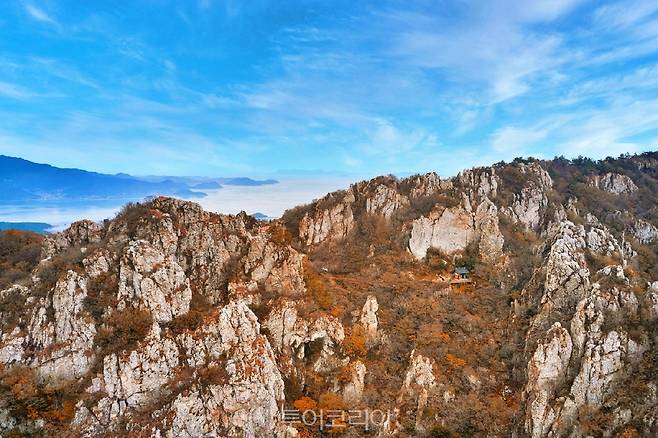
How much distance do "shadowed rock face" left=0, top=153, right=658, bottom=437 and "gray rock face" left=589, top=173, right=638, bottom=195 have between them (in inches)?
2407

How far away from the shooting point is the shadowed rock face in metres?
37.6

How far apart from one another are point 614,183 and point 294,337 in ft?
331

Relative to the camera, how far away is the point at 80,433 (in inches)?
1391

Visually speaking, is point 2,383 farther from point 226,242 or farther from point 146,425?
point 226,242

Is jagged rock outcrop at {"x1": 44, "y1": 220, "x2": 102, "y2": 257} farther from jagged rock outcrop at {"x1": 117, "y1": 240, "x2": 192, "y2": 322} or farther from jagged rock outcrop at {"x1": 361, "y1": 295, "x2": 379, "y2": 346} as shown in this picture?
jagged rock outcrop at {"x1": 361, "y1": 295, "x2": 379, "y2": 346}

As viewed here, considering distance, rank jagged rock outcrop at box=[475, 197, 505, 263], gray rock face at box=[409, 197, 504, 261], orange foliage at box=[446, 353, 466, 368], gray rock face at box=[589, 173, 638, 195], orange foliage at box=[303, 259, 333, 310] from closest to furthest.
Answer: orange foliage at box=[446, 353, 466, 368] < orange foliage at box=[303, 259, 333, 310] < jagged rock outcrop at box=[475, 197, 505, 263] < gray rock face at box=[409, 197, 504, 261] < gray rock face at box=[589, 173, 638, 195]

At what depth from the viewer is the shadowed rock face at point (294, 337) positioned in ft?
123

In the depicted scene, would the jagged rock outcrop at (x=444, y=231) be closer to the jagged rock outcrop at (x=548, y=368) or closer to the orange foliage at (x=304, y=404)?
the jagged rock outcrop at (x=548, y=368)

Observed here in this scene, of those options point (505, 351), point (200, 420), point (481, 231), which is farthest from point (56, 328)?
point (481, 231)

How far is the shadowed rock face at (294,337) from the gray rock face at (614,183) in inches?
2407

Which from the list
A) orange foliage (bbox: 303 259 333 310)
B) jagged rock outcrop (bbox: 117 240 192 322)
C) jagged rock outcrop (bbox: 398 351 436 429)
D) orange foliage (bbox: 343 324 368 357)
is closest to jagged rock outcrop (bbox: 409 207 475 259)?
orange foliage (bbox: 303 259 333 310)

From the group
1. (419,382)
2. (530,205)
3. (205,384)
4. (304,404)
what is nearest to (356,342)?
(419,382)

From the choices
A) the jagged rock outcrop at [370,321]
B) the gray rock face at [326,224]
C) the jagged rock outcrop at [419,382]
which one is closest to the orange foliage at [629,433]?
the jagged rock outcrop at [419,382]

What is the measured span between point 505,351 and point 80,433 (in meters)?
38.9
